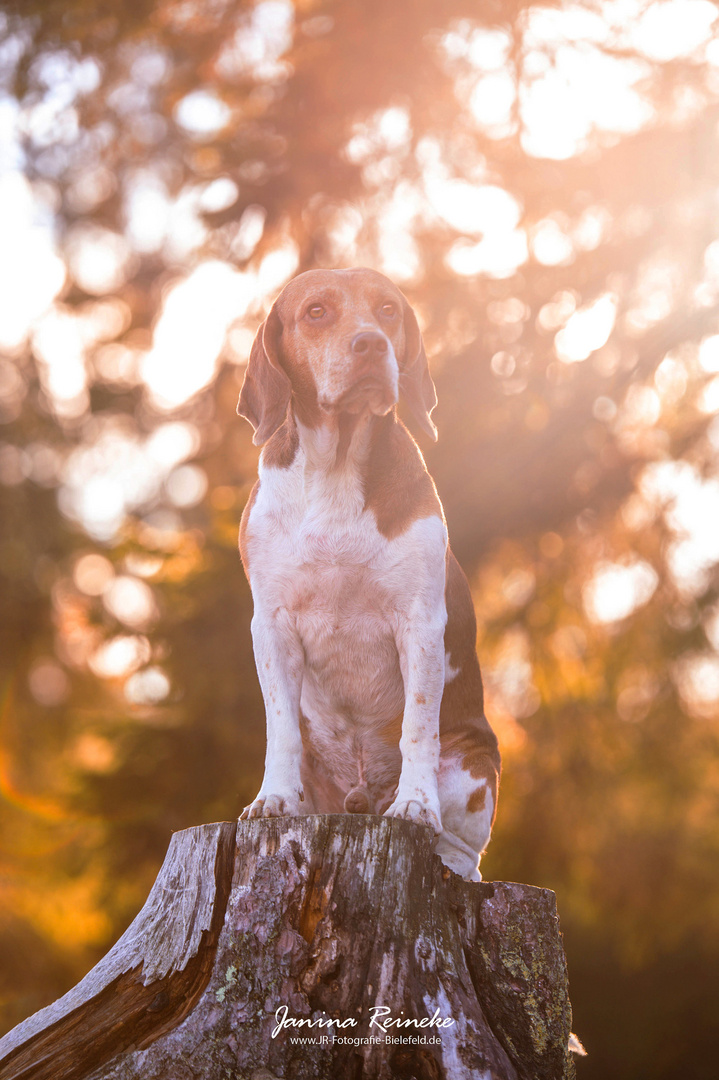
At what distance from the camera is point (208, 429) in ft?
→ 28.3

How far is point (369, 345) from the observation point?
11.5ft

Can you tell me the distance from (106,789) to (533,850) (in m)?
3.62

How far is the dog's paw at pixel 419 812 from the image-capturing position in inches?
122

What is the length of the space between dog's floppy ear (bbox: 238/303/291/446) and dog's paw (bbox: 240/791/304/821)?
4.57 ft

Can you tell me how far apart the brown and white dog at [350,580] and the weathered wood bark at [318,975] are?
0.43m

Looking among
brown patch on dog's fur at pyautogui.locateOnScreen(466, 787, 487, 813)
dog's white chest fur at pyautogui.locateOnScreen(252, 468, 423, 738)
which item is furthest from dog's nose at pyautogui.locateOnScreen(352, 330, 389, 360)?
brown patch on dog's fur at pyautogui.locateOnScreen(466, 787, 487, 813)

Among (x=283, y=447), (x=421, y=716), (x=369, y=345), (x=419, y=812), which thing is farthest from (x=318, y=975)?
(x=369, y=345)

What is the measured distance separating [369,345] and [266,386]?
497mm

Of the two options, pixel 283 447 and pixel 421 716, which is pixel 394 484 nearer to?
pixel 283 447

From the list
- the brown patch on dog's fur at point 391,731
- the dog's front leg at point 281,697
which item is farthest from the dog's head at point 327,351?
the brown patch on dog's fur at point 391,731

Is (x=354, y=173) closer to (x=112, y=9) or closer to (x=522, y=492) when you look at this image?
(x=112, y=9)

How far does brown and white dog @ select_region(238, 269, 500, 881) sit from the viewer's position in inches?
138

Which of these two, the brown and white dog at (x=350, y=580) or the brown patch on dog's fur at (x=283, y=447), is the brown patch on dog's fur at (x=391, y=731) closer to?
the brown and white dog at (x=350, y=580)

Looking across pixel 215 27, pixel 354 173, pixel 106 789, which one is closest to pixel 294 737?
pixel 106 789
